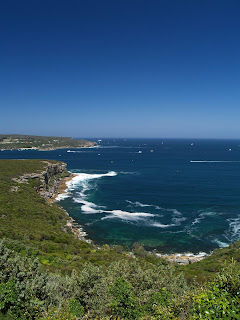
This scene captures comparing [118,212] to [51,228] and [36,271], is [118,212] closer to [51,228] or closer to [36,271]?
[51,228]

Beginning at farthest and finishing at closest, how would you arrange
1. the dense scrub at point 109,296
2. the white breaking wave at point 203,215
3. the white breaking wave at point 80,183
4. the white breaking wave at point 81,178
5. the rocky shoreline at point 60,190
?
1. the white breaking wave at point 81,178
2. the white breaking wave at point 80,183
3. the white breaking wave at point 203,215
4. the rocky shoreline at point 60,190
5. the dense scrub at point 109,296

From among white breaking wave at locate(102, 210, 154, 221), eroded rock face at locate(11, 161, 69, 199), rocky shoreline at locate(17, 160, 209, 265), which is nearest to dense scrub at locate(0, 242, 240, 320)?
rocky shoreline at locate(17, 160, 209, 265)

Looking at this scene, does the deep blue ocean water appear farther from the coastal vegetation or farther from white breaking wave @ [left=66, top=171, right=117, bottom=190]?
the coastal vegetation

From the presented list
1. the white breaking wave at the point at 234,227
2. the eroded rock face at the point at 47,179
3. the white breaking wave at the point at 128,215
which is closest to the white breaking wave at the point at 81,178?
the eroded rock face at the point at 47,179

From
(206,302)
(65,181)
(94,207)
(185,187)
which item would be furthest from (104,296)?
(65,181)

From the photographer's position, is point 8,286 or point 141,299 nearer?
point 8,286

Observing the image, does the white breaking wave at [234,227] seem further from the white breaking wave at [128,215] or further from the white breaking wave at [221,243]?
the white breaking wave at [128,215]

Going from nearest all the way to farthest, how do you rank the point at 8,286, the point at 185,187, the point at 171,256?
the point at 8,286, the point at 171,256, the point at 185,187

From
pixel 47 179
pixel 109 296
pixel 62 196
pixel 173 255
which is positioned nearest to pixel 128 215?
pixel 173 255

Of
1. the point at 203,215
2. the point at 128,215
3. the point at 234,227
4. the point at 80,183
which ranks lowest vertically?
the point at 234,227

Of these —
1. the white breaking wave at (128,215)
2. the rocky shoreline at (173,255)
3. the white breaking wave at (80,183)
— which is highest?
the white breaking wave at (80,183)

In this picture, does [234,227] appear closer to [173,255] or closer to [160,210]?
[160,210]
